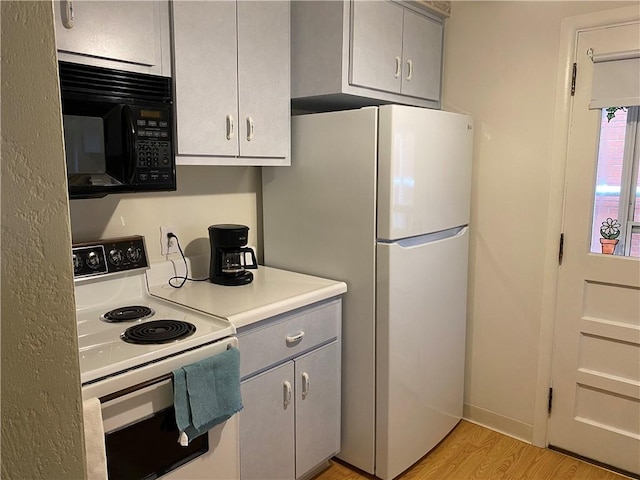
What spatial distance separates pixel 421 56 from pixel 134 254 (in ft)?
5.49

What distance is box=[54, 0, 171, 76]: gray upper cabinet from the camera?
148 cm

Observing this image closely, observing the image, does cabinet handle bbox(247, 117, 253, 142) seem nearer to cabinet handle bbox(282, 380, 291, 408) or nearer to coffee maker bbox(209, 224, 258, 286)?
coffee maker bbox(209, 224, 258, 286)

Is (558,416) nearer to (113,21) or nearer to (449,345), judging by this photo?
(449,345)

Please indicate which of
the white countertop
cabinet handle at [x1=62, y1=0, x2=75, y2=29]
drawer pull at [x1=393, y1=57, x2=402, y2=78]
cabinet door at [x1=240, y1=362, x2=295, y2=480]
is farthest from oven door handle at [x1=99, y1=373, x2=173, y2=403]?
drawer pull at [x1=393, y1=57, x2=402, y2=78]

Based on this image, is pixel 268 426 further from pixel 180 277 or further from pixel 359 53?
→ pixel 359 53

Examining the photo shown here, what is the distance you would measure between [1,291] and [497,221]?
2.45 metres

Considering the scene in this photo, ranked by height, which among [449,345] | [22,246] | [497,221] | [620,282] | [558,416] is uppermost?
[22,246]

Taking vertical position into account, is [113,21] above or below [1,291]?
above

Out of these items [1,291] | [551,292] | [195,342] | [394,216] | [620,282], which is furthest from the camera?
[551,292]

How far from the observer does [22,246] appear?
48 cm

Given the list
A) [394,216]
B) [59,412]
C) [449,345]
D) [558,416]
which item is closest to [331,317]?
[394,216]

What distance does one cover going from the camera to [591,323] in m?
2.34

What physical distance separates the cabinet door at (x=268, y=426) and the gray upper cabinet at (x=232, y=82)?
0.88 metres

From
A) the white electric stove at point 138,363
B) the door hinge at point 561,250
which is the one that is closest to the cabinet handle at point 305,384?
the white electric stove at point 138,363
